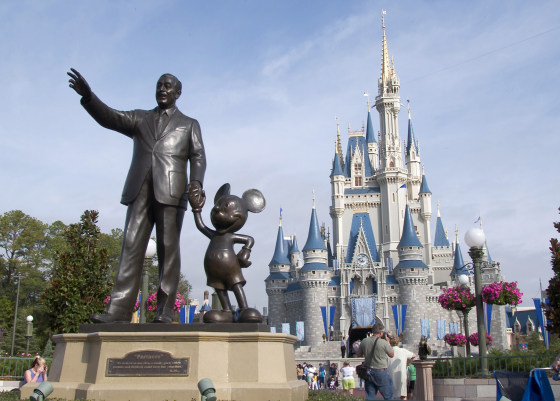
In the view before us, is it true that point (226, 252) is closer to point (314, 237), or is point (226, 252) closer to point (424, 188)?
point (314, 237)

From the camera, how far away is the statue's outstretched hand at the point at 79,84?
251 inches

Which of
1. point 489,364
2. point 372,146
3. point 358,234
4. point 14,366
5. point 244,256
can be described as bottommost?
point 14,366

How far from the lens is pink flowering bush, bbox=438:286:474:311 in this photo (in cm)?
1691

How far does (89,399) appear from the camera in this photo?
5.45 m

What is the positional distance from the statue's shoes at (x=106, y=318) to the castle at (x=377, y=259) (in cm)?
4737

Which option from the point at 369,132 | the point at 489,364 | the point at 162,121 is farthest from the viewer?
the point at 369,132

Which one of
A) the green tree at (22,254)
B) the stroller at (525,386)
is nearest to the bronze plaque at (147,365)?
the stroller at (525,386)

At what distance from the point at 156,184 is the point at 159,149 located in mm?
431

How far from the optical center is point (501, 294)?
49.5 feet

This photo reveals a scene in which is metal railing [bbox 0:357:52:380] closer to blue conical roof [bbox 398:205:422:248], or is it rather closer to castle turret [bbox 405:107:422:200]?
blue conical roof [bbox 398:205:422:248]

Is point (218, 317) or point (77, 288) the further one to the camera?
point (77, 288)

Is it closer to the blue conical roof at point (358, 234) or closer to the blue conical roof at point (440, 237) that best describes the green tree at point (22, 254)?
the blue conical roof at point (358, 234)

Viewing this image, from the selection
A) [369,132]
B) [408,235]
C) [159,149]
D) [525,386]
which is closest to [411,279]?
[408,235]

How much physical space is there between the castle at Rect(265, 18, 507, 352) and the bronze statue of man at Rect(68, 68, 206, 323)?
155 ft
